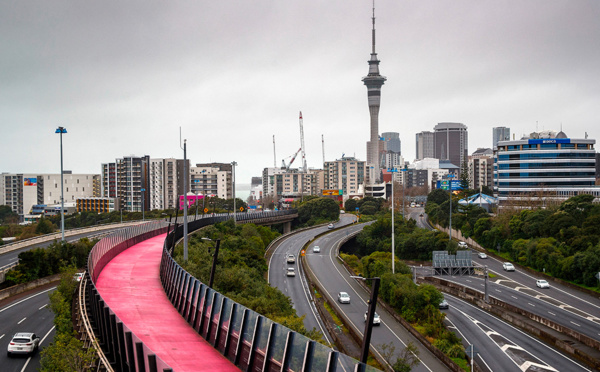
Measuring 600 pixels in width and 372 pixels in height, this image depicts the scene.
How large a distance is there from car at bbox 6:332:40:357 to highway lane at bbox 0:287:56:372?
1.02ft

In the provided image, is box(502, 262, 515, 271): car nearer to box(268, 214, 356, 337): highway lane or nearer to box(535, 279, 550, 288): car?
box(535, 279, 550, 288): car

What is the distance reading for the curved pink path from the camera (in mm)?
16219

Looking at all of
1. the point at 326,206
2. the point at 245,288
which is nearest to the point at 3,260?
the point at 245,288

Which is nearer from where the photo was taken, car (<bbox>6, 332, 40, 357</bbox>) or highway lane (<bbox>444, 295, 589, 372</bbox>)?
car (<bbox>6, 332, 40, 357</bbox>)

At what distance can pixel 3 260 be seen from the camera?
173ft

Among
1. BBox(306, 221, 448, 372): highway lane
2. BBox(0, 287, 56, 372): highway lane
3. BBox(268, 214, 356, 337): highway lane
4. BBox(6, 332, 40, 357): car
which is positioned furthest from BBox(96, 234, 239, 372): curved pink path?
BBox(306, 221, 448, 372): highway lane

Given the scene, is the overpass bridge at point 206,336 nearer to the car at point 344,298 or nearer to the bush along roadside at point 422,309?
the bush along roadside at point 422,309

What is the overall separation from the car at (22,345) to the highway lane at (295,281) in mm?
19711

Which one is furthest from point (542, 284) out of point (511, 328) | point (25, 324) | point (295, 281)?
point (25, 324)

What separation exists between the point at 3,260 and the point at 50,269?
278 inches

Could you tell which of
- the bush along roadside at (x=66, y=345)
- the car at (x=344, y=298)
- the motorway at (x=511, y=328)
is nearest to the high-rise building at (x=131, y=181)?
the motorway at (x=511, y=328)

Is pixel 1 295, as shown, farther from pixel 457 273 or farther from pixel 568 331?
pixel 457 273

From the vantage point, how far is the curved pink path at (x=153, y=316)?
53.2 ft

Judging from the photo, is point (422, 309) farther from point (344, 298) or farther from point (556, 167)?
point (556, 167)
